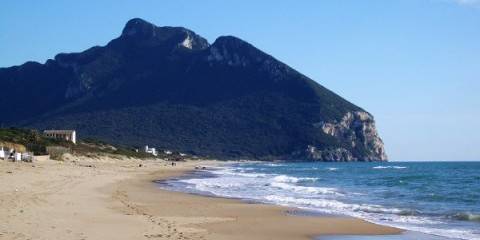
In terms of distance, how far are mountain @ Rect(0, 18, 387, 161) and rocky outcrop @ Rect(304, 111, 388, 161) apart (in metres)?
0.31

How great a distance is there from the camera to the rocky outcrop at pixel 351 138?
178 m

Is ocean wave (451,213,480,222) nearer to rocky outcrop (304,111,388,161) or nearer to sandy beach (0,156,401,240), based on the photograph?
sandy beach (0,156,401,240)

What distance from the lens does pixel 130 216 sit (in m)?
18.9

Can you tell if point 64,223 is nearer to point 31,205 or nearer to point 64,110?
point 31,205

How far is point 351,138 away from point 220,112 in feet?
145

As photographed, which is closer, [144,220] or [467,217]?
[144,220]

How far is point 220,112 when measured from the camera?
17538 cm

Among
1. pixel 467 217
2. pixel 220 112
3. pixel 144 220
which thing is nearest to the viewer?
pixel 144 220

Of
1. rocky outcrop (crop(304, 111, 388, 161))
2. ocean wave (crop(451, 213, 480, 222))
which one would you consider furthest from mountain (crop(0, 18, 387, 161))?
ocean wave (crop(451, 213, 480, 222))

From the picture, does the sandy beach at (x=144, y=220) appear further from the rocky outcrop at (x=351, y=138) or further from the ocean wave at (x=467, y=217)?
the rocky outcrop at (x=351, y=138)

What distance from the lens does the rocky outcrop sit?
177625 mm

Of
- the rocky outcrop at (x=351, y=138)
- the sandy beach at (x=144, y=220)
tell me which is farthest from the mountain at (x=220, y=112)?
the sandy beach at (x=144, y=220)

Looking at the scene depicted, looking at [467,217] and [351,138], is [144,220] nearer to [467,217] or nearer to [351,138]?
[467,217]

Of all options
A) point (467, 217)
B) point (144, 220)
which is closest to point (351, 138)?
point (467, 217)
